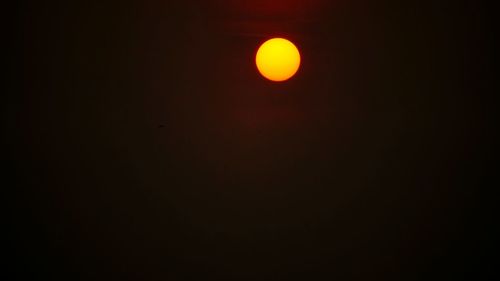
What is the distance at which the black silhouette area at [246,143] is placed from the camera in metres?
1.28

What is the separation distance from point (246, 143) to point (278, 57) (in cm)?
41

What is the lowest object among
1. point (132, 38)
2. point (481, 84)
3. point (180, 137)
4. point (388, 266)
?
point (388, 266)

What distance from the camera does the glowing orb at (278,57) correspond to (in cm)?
120

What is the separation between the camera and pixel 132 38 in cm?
129

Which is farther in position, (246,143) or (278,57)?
(246,143)

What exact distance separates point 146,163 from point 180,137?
20 cm

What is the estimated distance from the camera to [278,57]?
1.20 m

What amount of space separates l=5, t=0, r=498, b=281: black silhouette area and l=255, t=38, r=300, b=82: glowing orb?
8 cm

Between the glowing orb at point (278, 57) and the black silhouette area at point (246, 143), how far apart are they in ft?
0.26

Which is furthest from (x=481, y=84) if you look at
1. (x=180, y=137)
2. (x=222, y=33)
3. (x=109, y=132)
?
(x=109, y=132)

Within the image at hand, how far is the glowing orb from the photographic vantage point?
1.20 m

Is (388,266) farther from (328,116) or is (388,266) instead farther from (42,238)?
(42,238)

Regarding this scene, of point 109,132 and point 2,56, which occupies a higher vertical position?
point 2,56

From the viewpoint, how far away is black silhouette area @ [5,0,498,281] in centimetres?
128
